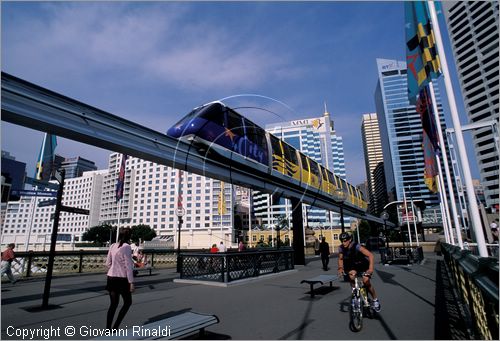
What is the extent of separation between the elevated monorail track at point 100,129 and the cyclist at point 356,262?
7145mm

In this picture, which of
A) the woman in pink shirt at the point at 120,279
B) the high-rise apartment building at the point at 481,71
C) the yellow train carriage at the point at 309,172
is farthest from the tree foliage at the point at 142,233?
the high-rise apartment building at the point at 481,71

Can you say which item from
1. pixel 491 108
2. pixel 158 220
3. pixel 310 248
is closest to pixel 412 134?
pixel 491 108

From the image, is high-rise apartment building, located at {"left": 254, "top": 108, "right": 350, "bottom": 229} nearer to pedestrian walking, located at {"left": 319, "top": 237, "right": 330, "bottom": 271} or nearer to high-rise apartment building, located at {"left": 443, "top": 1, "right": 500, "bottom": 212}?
pedestrian walking, located at {"left": 319, "top": 237, "right": 330, "bottom": 271}

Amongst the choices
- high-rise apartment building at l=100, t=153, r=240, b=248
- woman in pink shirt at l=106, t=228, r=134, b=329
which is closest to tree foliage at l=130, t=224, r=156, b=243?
high-rise apartment building at l=100, t=153, r=240, b=248

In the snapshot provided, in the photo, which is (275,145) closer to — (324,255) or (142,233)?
(324,255)

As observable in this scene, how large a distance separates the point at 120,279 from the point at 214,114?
7973 millimetres

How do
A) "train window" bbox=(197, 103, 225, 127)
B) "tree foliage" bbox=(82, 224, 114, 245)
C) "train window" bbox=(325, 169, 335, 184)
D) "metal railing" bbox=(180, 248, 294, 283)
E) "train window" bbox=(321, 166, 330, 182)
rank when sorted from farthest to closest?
"tree foliage" bbox=(82, 224, 114, 245) < "train window" bbox=(325, 169, 335, 184) < "train window" bbox=(321, 166, 330, 182) < "train window" bbox=(197, 103, 225, 127) < "metal railing" bbox=(180, 248, 294, 283)

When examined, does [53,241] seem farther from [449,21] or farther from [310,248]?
[449,21]

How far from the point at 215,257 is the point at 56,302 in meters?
5.39

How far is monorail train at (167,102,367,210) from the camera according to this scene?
11430 mm

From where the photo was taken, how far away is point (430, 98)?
11547mm

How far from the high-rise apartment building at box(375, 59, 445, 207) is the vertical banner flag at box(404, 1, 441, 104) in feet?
309

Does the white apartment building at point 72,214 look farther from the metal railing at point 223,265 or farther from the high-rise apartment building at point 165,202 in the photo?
the metal railing at point 223,265

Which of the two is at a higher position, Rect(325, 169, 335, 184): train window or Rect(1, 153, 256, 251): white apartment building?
Rect(1, 153, 256, 251): white apartment building
